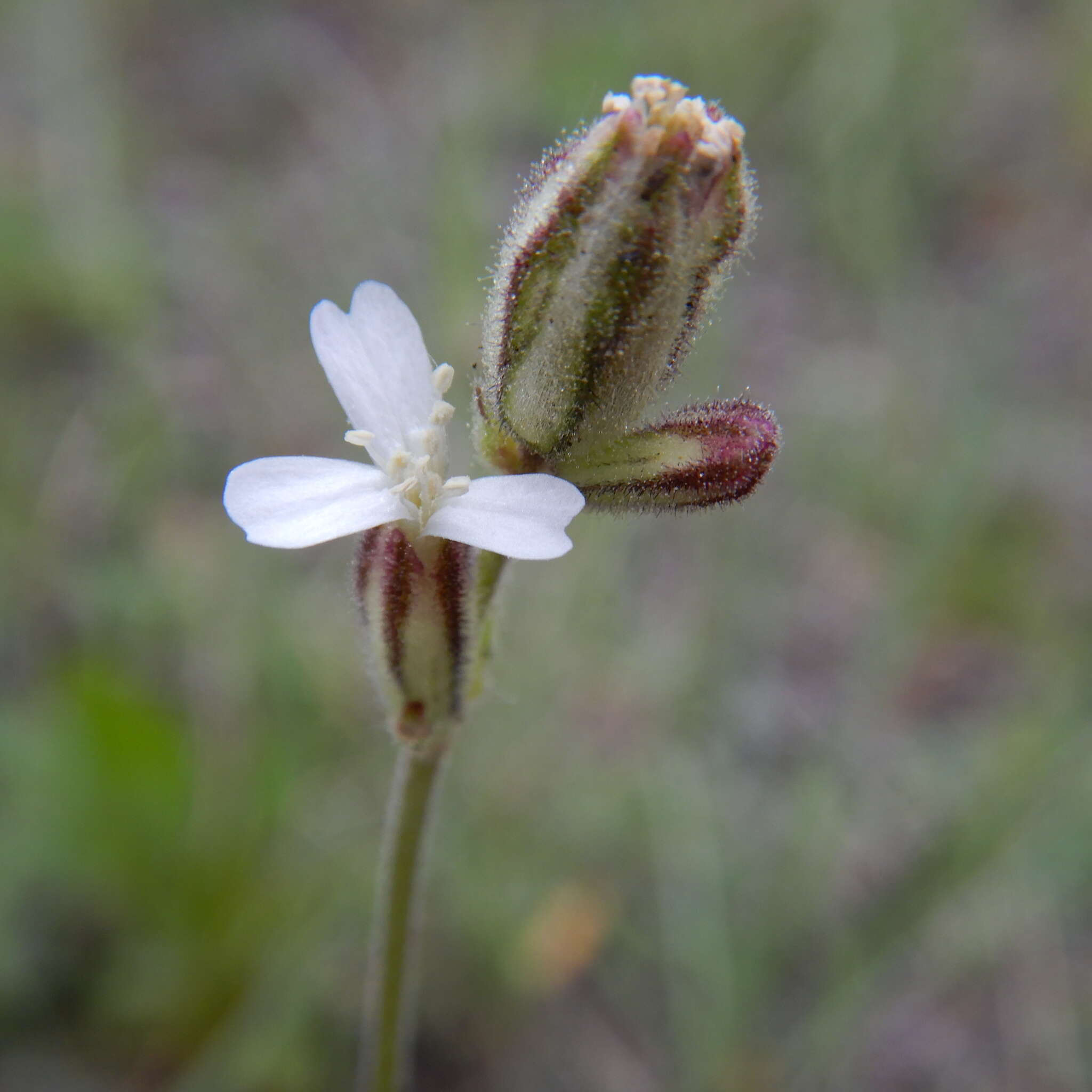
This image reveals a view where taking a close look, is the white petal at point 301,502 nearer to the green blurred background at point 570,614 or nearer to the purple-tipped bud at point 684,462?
the purple-tipped bud at point 684,462

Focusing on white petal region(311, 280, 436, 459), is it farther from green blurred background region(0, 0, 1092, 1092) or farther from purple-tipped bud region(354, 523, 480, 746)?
green blurred background region(0, 0, 1092, 1092)

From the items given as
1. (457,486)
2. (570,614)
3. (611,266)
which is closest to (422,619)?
(457,486)

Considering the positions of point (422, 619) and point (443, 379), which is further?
point (443, 379)

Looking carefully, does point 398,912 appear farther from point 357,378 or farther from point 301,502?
point 357,378

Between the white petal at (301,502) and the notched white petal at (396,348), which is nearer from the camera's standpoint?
the white petal at (301,502)

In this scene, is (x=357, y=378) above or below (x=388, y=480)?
above

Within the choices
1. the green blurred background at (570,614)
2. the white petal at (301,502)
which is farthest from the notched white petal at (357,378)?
the green blurred background at (570,614)
